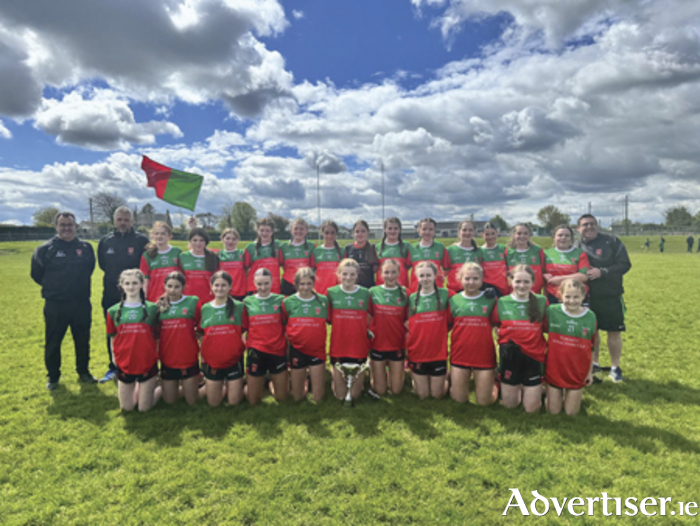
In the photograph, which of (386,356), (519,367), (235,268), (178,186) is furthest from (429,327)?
(178,186)

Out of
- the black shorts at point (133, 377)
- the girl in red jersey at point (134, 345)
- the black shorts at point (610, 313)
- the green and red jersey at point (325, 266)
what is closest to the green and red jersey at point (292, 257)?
the green and red jersey at point (325, 266)

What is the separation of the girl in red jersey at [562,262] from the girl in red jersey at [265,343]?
3.85 m

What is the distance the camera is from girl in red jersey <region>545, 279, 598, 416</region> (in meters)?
4.52

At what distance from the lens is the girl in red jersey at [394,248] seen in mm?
6335

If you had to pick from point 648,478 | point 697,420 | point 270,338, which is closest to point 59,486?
point 270,338

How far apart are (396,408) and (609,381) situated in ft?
10.8

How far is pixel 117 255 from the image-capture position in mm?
6023

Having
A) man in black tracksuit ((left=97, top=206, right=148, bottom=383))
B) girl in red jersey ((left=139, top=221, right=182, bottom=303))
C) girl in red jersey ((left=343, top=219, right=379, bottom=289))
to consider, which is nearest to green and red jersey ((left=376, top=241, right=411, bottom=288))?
girl in red jersey ((left=343, top=219, right=379, bottom=289))

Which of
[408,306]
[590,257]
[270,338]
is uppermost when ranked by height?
[590,257]

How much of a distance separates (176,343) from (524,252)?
16.3 ft

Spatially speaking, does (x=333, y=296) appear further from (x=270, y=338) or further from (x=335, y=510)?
(x=335, y=510)

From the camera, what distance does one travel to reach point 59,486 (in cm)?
348

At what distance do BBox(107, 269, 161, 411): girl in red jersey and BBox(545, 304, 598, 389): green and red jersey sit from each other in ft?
15.3

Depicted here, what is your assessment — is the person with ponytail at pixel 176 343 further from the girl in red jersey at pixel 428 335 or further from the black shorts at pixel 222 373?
the girl in red jersey at pixel 428 335
